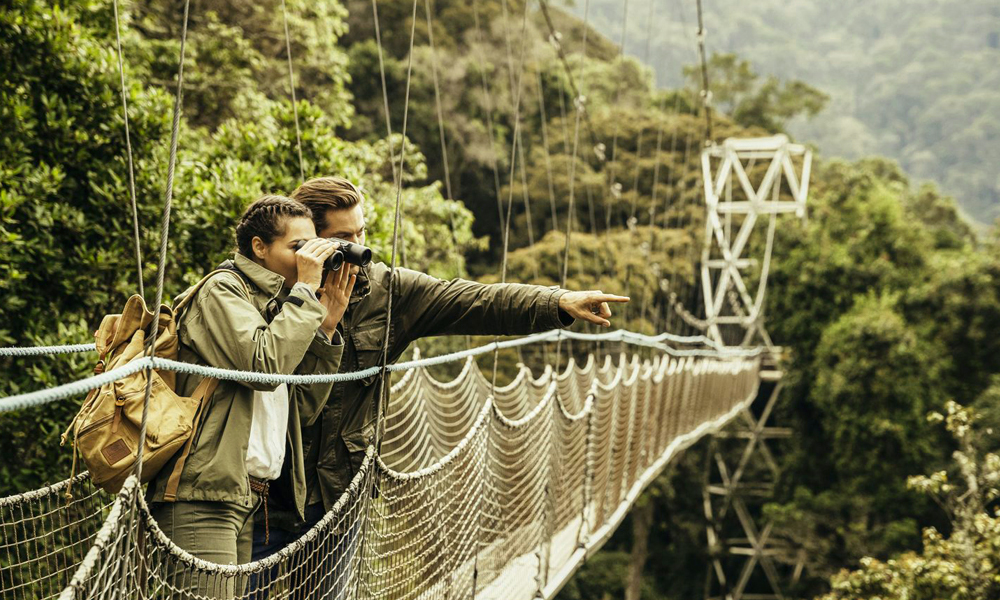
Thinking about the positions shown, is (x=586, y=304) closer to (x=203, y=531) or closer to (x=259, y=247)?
(x=259, y=247)

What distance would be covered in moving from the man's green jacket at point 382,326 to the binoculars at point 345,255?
11 centimetres

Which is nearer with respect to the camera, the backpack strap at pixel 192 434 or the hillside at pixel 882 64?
the backpack strap at pixel 192 434

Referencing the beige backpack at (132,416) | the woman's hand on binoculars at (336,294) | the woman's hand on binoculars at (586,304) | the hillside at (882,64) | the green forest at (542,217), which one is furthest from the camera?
the hillside at (882,64)

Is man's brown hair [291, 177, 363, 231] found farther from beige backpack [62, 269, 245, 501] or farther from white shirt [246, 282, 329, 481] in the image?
beige backpack [62, 269, 245, 501]

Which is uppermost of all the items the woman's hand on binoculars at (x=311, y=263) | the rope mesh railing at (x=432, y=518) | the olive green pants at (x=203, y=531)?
the woman's hand on binoculars at (x=311, y=263)

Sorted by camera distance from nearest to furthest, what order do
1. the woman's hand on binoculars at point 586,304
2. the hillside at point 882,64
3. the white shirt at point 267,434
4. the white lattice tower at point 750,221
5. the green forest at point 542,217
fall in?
the white shirt at point 267,434, the woman's hand on binoculars at point 586,304, the green forest at point 542,217, the white lattice tower at point 750,221, the hillside at point 882,64

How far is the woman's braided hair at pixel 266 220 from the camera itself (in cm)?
116

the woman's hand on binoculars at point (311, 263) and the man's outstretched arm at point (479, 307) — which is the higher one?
the woman's hand on binoculars at point (311, 263)

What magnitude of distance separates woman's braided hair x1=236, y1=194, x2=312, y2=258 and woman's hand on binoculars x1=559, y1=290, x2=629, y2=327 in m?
0.39

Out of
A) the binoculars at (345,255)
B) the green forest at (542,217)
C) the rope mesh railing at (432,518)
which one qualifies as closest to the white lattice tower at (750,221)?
the green forest at (542,217)

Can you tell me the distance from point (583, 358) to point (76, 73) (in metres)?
8.49

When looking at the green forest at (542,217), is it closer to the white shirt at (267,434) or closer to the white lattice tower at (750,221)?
the white lattice tower at (750,221)

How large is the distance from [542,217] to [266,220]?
33.8 feet

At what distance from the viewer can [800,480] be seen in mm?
11922
